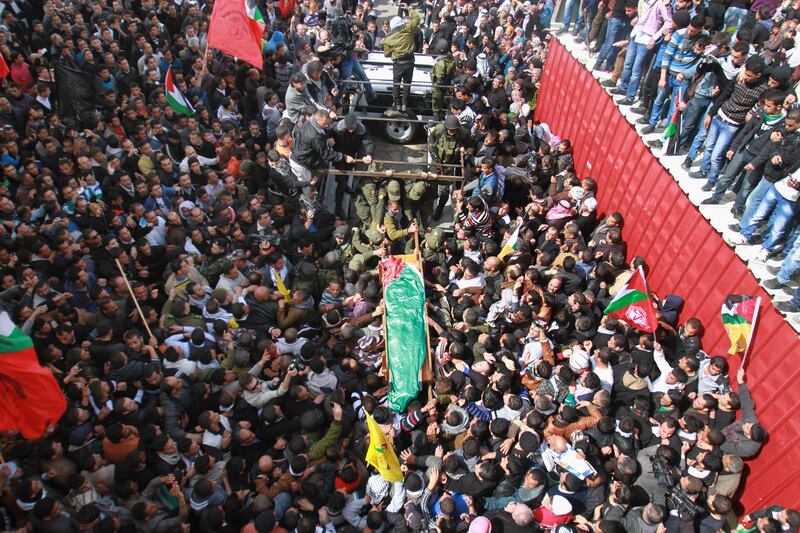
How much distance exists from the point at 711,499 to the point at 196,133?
8.63m

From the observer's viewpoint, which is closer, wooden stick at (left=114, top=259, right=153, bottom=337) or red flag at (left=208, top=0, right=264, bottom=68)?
wooden stick at (left=114, top=259, right=153, bottom=337)

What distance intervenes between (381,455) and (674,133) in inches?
229

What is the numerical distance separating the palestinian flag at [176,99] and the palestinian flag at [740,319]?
8523 millimetres

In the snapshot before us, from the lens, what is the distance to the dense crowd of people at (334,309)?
5148 mm

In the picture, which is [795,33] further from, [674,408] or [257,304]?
[257,304]

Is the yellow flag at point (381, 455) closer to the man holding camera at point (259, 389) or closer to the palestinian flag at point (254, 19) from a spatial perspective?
the man holding camera at point (259, 389)

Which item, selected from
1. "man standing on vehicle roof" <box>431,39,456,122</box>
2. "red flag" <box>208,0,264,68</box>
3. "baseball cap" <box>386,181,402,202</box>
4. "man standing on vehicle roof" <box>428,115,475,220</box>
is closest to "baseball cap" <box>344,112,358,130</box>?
"baseball cap" <box>386,181,402,202</box>

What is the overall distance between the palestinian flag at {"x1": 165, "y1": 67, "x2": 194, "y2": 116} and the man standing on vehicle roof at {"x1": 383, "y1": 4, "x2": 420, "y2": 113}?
4.11 metres

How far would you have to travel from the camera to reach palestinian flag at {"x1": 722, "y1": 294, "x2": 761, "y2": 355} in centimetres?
565

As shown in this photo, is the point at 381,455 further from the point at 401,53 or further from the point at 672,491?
the point at 401,53

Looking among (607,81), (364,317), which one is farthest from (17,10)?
(607,81)

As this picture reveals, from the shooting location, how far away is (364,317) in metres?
7.21

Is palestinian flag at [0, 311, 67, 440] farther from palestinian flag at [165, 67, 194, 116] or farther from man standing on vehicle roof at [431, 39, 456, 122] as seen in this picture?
man standing on vehicle roof at [431, 39, 456, 122]

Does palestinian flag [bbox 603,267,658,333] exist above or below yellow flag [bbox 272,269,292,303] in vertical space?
above
